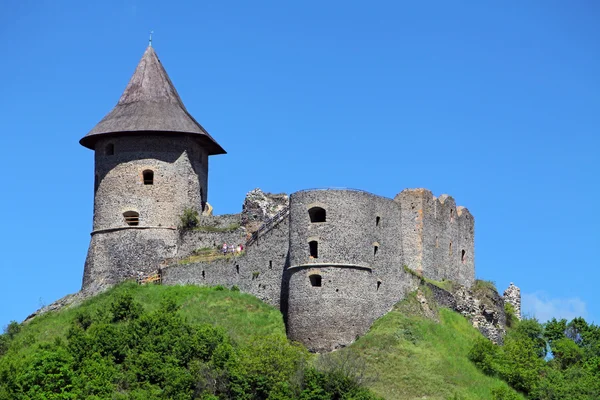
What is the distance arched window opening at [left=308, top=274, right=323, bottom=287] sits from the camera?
75.0m

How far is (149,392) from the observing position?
69.4 meters

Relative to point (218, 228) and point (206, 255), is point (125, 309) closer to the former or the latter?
point (206, 255)

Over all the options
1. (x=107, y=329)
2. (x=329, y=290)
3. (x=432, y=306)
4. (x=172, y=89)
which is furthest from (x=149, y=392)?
(x=172, y=89)

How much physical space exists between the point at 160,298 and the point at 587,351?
22635 mm

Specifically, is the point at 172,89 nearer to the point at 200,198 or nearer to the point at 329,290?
the point at 200,198

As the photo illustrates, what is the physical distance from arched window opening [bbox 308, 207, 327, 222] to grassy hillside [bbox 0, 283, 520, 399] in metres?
4.80

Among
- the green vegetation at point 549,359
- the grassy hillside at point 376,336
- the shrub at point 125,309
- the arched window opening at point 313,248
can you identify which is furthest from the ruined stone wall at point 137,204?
the green vegetation at point 549,359

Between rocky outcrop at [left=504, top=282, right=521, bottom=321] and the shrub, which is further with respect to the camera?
rocky outcrop at [left=504, top=282, right=521, bottom=321]

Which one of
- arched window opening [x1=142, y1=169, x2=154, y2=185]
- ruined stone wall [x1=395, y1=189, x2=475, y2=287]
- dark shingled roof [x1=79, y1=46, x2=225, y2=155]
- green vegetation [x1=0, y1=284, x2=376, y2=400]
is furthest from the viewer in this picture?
dark shingled roof [x1=79, y1=46, x2=225, y2=155]

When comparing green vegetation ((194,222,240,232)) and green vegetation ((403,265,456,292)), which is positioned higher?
green vegetation ((194,222,240,232))

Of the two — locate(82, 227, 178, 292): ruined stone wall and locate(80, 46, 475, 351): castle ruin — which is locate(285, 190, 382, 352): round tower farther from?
locate(82, 227, 178, 292): ruined stone wall

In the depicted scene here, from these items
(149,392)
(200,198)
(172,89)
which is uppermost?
(172,89)

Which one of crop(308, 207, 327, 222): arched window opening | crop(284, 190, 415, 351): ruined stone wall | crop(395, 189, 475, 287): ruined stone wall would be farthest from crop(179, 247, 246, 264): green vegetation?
crop(395, 189, 475, 287): ruined stone wall

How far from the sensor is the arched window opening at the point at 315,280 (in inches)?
2953
